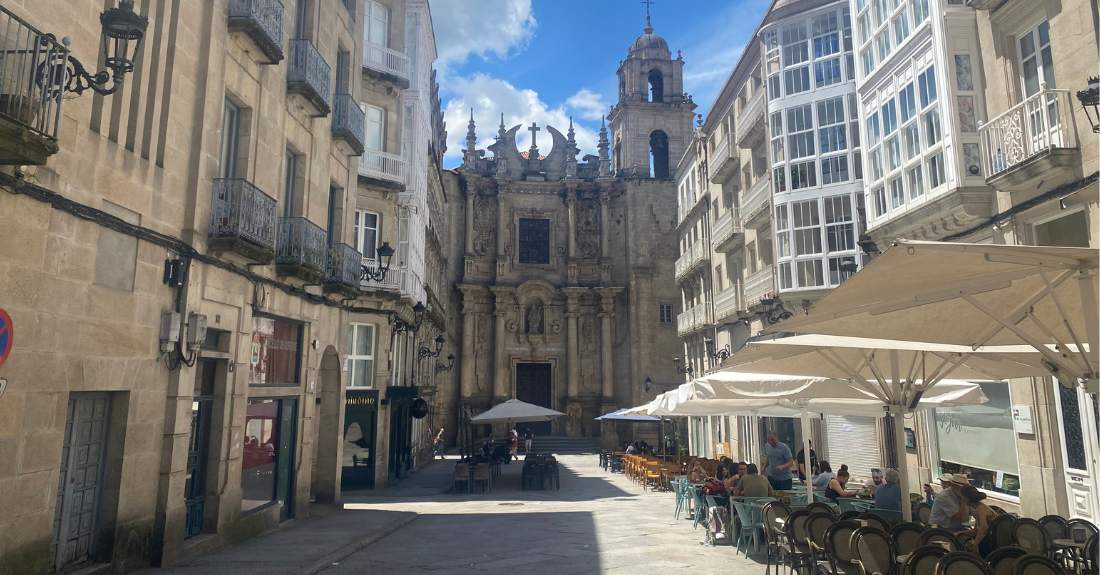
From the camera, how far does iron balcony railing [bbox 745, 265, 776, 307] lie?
22797mm

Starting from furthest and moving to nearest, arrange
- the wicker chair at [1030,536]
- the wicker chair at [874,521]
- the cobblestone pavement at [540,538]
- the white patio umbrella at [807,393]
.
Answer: the white patio umbrella at [807,393]
the cobblestone pavement at [540,538]
the wicker chair at [1030,536]
the wicker chair at [874,521]

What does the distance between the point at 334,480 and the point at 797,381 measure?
35.0 ft

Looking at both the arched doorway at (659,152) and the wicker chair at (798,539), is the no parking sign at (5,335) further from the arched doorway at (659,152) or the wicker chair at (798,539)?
the arched doorway at (659,152)

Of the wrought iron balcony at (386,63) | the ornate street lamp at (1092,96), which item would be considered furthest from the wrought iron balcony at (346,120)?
the ornate street lamp at (1092,96)

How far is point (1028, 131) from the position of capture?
38.4ft

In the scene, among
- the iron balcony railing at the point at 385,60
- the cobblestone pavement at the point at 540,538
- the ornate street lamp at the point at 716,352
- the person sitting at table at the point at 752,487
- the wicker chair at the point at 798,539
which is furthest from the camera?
the ornate street lamp at the point at 716,352

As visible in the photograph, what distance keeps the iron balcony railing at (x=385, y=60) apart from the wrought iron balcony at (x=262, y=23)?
25.4 feet

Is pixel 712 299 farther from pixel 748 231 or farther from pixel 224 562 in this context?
pixel 224 562

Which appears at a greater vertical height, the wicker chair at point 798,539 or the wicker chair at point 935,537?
the wicker chair at point 935,537

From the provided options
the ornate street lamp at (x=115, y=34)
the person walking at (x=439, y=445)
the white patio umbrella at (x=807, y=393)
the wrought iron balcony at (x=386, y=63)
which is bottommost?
the person walking at (x=439, y=445)

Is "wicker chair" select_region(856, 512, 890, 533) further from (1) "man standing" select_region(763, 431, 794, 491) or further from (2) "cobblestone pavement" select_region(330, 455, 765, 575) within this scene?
(1) "man standing" select_region(763, 431, 794, 491)

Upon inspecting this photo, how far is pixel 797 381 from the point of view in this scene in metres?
11.4

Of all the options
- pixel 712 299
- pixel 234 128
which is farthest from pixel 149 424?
pixel 712 299

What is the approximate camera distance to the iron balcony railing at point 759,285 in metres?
22.8
